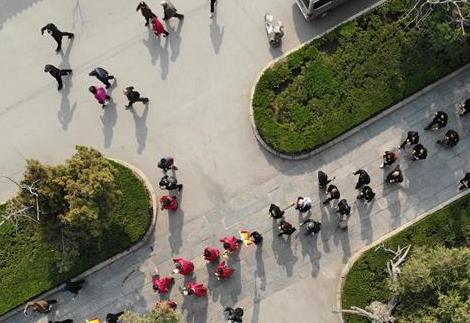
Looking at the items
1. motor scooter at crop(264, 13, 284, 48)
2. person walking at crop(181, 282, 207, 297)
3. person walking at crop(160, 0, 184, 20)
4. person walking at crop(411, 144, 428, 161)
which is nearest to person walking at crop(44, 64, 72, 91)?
person walking at crop(160, 0, 184, 20)

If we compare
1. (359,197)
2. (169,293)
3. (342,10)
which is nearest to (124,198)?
(169,293)

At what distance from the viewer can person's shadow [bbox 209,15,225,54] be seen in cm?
2883

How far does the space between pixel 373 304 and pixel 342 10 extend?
1341 centimetres

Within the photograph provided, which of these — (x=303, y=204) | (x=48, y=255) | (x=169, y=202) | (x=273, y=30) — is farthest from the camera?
(x=273, y=30)

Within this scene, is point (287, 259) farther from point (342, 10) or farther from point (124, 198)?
point (342, 10)

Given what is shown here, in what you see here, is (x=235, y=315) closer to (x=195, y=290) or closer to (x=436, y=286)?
(x=195, y=290)

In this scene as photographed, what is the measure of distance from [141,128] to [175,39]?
456cm

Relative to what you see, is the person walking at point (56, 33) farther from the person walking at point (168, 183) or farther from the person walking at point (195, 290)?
the person walking at point (195, 290)

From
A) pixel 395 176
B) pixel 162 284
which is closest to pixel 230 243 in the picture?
pixel 162 284

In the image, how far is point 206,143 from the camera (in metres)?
27.9

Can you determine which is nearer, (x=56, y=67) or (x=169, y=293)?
(x=169, y=293)

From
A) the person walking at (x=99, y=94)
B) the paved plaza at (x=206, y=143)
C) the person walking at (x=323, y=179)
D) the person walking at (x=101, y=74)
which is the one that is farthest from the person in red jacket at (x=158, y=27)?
the person walking at (x=323, y=179)

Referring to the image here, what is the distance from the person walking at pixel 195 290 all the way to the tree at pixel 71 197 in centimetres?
454

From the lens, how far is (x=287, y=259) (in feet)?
88.0
